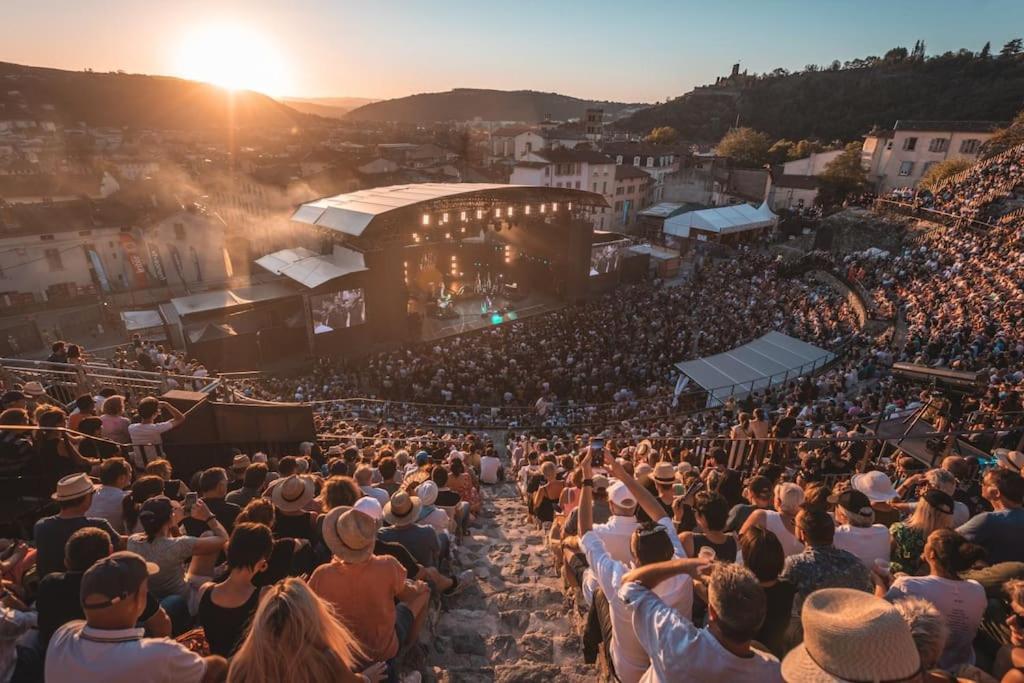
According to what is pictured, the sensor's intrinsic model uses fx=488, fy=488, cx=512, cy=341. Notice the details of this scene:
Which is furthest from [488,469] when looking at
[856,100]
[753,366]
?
[856,100]

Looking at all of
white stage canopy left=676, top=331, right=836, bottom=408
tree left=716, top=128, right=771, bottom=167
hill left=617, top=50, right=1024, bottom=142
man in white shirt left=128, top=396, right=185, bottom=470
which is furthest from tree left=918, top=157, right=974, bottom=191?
man in white shirt left=128, top=396, right=185, bottom=470

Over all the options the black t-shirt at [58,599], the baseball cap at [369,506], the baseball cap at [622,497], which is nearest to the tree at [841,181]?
the baseball cap at [622,497]

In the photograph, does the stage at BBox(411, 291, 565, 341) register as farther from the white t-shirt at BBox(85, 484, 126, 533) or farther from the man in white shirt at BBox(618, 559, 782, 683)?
the man in white shirt at BBox(618, 559, 782, 683)

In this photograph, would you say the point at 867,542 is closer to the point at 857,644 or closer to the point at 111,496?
the point at 857,644

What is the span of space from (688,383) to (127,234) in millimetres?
27832

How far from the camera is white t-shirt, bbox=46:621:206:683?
1.97 m

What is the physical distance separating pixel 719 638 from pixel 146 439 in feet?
21.6

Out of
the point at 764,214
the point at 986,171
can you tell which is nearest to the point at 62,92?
the point at 764,214

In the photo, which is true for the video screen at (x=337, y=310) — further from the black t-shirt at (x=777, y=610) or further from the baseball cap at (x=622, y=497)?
the black t-shirt at (x=777, y=610)

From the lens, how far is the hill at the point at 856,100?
52.9m

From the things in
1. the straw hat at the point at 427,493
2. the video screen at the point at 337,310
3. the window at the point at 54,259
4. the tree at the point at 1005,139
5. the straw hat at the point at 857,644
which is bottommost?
the video screen at the point at 337,310

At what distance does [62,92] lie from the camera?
71.6 meters

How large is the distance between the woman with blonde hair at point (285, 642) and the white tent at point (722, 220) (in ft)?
116

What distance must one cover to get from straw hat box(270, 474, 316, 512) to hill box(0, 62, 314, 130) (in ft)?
284
